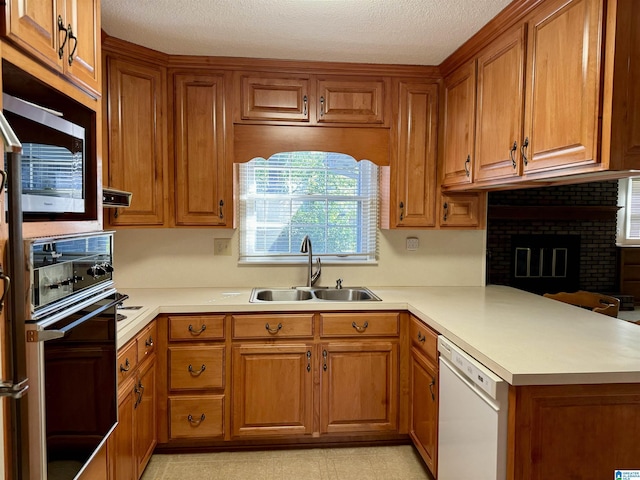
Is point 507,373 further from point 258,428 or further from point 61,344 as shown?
point 258,428

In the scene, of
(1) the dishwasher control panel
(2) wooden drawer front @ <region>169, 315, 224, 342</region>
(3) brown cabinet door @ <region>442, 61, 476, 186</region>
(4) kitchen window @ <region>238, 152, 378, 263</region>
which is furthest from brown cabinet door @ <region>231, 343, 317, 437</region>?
(3) brown cabinet door @ <region>442, 61, 476, 186</region>

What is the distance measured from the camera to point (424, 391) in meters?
2.37

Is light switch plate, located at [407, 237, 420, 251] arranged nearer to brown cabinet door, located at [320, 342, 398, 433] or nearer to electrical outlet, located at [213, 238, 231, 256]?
brown cabinet door, located at [320, 342, 398, 433]

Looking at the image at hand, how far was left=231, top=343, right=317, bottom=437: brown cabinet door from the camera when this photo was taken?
2.58 metres

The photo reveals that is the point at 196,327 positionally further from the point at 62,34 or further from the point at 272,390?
the point at 62,34

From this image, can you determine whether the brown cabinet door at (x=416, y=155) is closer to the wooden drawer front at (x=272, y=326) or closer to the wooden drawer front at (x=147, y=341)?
the wooden drawer front at (x=272, y=326)

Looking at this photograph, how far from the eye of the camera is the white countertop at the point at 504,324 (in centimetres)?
147

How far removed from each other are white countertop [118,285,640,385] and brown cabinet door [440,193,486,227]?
0.48 metres

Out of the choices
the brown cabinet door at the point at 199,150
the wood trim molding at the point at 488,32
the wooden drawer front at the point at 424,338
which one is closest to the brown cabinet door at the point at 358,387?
the wooden drawer front at the point at 424,338

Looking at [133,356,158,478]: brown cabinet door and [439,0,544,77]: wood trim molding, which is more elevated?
[439,0,544,77]: wood trim molding

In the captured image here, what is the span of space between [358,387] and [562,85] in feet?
6.24

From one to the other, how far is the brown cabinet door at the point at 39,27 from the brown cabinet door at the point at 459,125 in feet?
6.85

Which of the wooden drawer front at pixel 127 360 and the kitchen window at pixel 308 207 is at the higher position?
the kitchen window at pixel 308 207

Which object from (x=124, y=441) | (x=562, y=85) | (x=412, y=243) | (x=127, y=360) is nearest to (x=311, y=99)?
(x=412, y=243)
